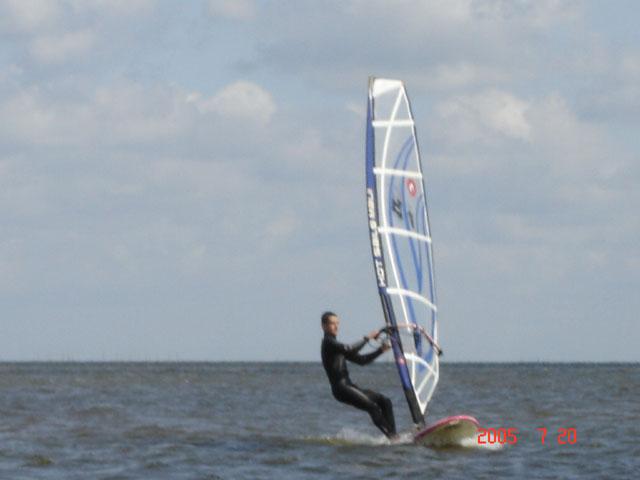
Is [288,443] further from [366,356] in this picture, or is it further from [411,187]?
[411,187]

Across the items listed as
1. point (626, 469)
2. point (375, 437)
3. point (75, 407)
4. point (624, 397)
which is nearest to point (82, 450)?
point (375, 437)

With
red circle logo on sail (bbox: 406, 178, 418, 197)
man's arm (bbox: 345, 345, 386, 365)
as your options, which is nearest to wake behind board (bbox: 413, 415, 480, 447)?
man's arm (bbox: 345, 345, 386, 365)

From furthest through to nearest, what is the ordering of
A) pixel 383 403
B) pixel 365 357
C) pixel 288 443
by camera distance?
pixel 288 443 → pixel 383 403 → pixel 365 357

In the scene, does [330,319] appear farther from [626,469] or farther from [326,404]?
[326,404]

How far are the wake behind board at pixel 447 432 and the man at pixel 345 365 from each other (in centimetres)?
39

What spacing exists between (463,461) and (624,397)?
16.2m

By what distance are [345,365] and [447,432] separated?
4.37 feet

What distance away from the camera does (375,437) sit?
53.3 feet

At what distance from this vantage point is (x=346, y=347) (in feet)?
45.9

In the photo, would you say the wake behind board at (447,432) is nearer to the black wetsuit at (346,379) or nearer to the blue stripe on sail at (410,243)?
the black wetsuit at (346,379)

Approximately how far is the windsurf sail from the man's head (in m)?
0.53

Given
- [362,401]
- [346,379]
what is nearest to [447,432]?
[362,401]
